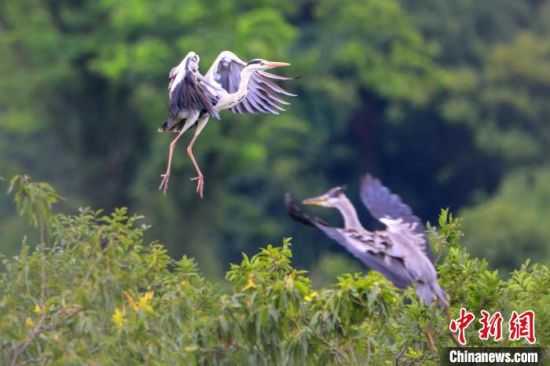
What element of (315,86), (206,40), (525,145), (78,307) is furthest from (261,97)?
(525,145)

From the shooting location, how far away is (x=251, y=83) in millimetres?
13609

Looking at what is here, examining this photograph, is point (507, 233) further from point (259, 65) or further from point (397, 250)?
point (397, 250)

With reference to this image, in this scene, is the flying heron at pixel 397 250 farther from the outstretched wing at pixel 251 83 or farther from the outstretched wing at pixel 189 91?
the outstretched wing at pixel 251 83

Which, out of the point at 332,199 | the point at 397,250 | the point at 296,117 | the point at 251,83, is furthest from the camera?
the point at 296,117

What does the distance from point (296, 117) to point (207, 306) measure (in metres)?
29.1

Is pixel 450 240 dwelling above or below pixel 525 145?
below

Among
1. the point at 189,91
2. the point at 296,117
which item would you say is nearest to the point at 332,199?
the point at 189,91

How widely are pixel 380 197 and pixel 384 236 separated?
0.45m

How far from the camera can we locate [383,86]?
40.8 metres

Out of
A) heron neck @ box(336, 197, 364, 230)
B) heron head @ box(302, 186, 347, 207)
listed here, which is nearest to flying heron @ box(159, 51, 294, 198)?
heron head @ box(302, 186, 347, 207)

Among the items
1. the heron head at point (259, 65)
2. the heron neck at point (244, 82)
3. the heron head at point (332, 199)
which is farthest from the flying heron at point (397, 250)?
the heron head at point (259, 65)

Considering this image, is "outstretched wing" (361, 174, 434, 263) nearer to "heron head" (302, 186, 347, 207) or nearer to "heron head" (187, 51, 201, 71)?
"heron head" (302, 186, 347, 207)

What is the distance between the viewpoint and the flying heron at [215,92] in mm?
13016

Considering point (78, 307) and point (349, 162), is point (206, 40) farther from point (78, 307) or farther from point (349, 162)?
point (78, 307)
